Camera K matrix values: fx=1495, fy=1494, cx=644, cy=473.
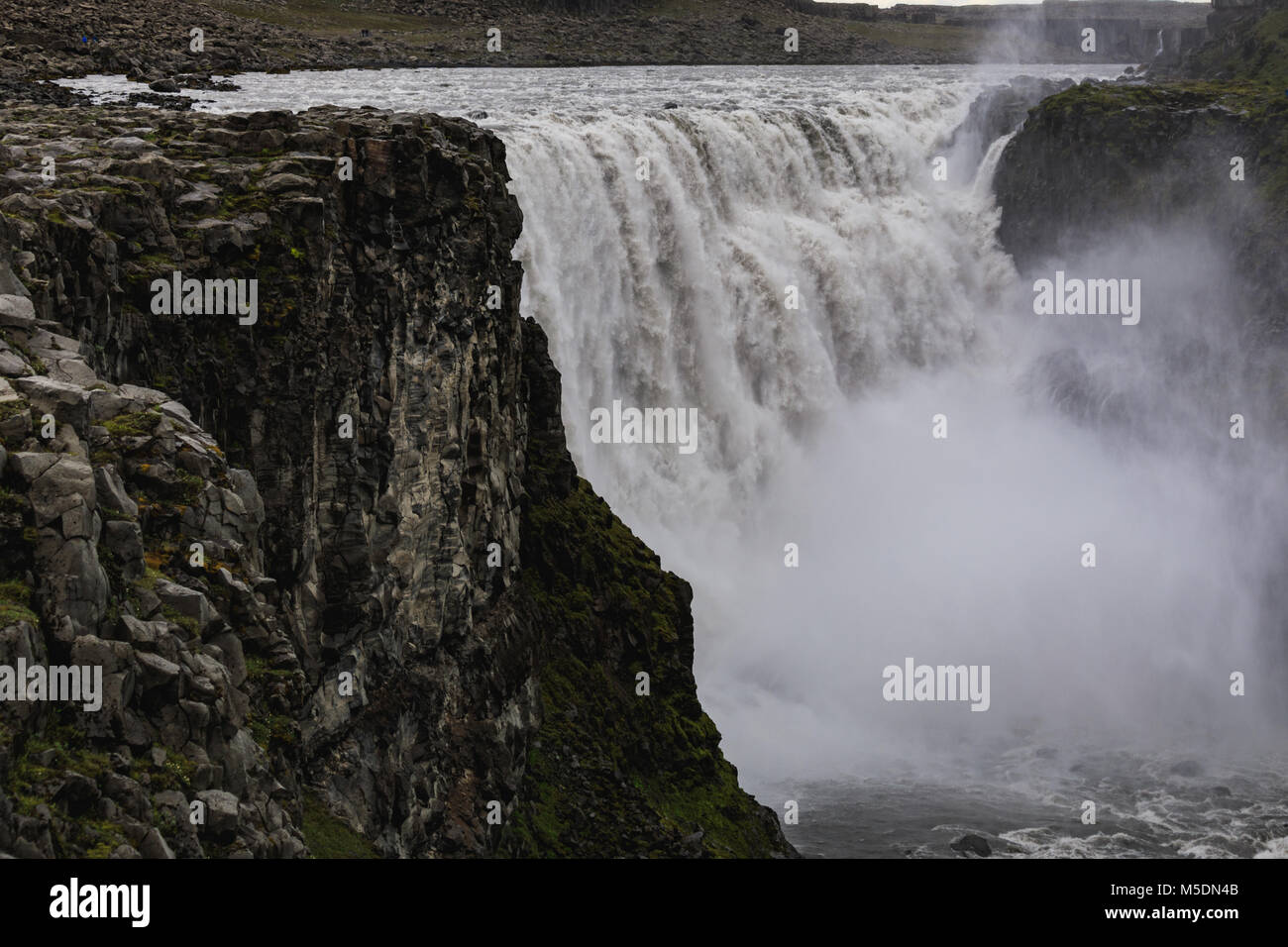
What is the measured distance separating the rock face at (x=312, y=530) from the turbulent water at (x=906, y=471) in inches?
341

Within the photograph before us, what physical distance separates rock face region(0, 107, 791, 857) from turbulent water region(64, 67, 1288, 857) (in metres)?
8.67

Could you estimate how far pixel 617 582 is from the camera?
43.2 meters

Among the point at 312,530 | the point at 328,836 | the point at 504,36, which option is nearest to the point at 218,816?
the point at 328,836

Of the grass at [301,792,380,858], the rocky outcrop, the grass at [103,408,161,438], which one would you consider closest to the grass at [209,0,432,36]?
the grass at [301,792,380,858]

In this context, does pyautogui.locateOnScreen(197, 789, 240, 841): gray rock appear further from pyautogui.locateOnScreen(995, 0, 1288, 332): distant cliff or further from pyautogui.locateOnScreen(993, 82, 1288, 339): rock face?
pyautogui.locateOnScreen(993, 82, 1288, 339): rock face

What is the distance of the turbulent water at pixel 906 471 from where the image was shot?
5003 cm

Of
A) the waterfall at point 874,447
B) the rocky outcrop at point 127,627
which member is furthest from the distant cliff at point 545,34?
the rocky outcrop at point 127,627

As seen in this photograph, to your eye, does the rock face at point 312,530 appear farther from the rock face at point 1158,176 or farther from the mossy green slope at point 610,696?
the rock face at point 1158,176

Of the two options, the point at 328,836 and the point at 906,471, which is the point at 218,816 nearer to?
the point at 328,836

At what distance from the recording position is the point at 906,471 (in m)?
66.9

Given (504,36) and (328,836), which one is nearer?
(328,836)

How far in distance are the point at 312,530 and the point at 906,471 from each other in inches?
1605

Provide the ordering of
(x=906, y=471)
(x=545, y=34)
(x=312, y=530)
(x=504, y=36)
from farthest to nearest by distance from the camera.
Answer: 1. (x=545, y=34)
2. (x=504, y=36)
3. (x=906, y=471)
4. (x=312, y=530)

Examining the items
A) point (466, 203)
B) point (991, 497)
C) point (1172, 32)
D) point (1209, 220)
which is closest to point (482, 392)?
point (466, 203)
